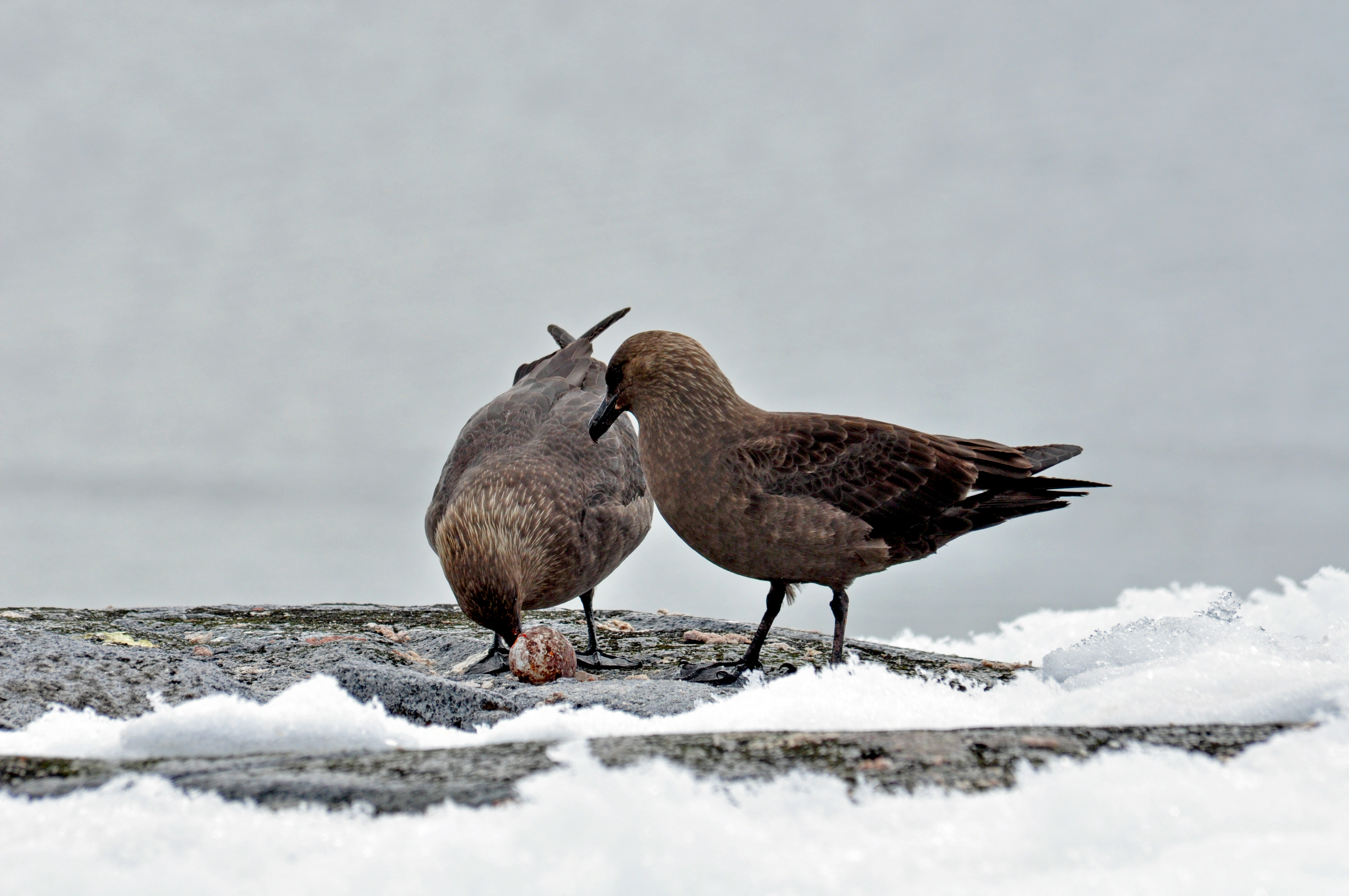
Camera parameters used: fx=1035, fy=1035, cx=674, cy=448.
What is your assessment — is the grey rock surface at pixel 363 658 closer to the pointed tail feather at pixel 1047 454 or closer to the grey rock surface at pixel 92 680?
the grey rock surface at pixel 92 680

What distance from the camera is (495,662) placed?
17.5 feet

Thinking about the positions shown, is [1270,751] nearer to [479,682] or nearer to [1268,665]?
[1268,665]

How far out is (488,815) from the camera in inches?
73.8

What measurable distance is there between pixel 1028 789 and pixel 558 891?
926 mm

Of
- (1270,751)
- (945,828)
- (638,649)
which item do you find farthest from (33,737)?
(638,649)

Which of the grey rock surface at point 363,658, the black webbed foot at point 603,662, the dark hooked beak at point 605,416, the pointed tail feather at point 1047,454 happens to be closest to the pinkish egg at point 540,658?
the grey rock surface at point 363,658

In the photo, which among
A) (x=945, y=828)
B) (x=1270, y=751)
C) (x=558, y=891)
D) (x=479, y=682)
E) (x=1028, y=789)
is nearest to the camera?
(x=558, y=891)

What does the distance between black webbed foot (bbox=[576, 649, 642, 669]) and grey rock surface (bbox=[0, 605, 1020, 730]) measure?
10cm

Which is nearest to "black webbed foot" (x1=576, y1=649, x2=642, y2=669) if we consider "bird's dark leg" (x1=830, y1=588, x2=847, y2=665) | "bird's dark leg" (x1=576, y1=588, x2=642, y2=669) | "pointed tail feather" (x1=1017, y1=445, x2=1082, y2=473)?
"bird's dark leg" (x1=576, y1=588, x2=642, y2=669)

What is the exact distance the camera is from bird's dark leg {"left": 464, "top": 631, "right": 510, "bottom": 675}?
516 centimetres

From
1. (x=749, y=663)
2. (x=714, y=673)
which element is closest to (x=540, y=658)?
(x=714, y=673)

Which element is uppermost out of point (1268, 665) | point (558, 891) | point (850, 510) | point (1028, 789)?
point (850, 510)

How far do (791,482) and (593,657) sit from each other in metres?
1.66

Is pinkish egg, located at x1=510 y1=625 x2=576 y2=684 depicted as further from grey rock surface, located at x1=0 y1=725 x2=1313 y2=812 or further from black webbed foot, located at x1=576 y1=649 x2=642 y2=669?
grey rock surface, located at x1=0 y1=725 x2=1313 y2=812
